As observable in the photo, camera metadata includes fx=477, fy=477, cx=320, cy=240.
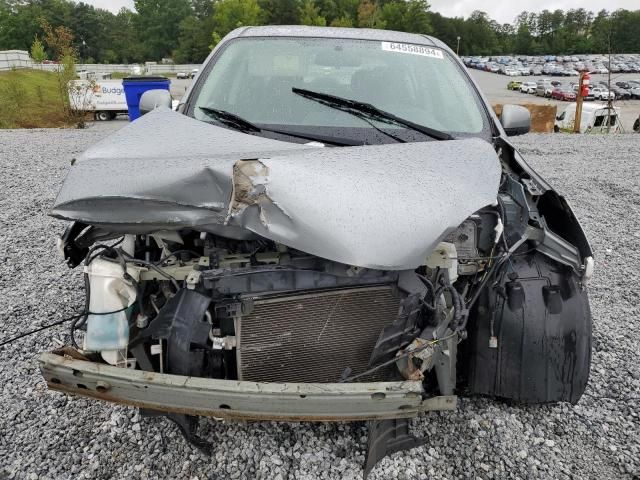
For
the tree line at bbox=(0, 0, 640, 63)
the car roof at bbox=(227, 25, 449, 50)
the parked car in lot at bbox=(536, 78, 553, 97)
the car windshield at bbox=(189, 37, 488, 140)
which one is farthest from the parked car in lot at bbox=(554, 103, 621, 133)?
the tree line at bbox=(0, 0, 640, 63)

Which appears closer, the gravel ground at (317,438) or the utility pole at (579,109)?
the gravel ground at (317,438)

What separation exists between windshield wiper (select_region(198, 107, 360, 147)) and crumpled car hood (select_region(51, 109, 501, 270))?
0.65m

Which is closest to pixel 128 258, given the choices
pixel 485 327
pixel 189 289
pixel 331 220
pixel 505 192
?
pixel 189 289

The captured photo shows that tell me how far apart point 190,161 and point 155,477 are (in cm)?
137

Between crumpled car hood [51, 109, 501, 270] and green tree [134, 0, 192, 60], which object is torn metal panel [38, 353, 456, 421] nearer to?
crumpled car hood [51, 109, 501, 270]

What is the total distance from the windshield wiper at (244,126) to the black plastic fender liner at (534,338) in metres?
1.09

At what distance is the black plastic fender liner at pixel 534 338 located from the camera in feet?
7.27

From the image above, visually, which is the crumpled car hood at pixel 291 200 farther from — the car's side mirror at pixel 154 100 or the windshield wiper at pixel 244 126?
the car's side mirror at pixel 154 100

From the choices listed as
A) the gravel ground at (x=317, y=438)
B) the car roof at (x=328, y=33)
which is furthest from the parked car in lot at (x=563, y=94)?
the gravel ground at (x=317, y=438)

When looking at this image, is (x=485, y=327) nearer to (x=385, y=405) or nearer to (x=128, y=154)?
(x=385, y=405)

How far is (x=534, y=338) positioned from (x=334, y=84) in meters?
1.83

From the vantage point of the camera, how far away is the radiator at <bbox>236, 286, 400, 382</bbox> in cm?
190

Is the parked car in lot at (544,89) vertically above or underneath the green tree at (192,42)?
underneath

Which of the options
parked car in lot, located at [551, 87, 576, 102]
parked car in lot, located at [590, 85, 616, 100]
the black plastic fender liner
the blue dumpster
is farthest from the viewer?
parked car in lot, located at [590, 85, 616, 100]
